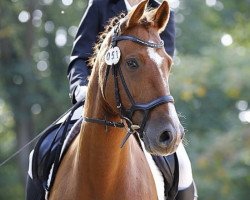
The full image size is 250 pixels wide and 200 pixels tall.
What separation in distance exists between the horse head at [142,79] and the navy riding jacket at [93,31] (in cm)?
151

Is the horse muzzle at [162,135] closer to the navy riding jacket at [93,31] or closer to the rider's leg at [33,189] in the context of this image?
the rider's leg at [33,189]

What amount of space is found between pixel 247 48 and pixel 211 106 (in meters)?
2.77

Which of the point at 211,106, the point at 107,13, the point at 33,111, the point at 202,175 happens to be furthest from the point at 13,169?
the point at 107,13

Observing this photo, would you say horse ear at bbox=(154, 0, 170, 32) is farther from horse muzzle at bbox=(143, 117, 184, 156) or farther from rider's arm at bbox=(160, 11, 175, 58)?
rider's arm at bbox=(160, 11, 175, 58)

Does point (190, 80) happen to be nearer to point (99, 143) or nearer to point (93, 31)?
point (93, 31)

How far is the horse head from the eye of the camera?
6.52 m

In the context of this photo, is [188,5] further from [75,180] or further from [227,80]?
[75,180]

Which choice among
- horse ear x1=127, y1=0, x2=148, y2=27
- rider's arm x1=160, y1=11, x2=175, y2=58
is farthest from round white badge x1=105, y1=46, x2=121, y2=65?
rider's arm x1=160, y1=11, x2=175, y2=58

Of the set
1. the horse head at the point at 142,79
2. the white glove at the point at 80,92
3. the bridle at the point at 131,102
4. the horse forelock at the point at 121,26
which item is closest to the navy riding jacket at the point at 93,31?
the white glove at the point at 80,92

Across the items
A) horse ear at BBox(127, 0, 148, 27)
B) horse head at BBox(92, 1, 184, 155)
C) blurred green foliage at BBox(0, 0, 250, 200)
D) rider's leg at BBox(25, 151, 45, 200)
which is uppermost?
horse ear at BBox(127, 0, 148, 27)

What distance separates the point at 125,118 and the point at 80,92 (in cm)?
137

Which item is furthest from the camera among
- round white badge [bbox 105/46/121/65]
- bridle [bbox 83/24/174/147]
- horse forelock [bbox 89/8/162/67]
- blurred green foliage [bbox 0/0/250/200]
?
blurred green foliage [bbox 0/0/250/200]

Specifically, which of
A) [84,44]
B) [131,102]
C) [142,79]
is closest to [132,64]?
[142,79]

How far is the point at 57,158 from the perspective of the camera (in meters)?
7.88
